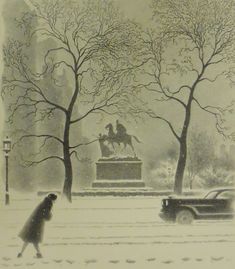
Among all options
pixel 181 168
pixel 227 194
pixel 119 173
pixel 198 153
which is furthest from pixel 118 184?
pixel 227 194

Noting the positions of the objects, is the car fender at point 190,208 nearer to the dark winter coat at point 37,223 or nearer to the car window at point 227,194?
the car window at point 227,194

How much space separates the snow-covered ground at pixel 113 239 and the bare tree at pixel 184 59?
0.42 m

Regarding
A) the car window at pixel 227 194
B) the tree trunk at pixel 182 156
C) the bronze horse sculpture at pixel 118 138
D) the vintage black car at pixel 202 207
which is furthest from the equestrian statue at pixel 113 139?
the car window at pixel 227 194

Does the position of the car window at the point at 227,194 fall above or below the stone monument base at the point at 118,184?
below

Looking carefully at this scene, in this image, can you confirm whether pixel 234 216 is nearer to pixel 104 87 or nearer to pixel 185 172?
pixel 185 172

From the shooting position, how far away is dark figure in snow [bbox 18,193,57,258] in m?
3.16

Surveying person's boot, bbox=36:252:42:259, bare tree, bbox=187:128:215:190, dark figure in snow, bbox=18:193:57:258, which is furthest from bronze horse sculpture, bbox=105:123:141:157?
person's boot, bbox=36:252:42:259

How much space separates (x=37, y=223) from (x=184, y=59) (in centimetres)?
113

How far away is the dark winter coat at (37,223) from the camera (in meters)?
3.16

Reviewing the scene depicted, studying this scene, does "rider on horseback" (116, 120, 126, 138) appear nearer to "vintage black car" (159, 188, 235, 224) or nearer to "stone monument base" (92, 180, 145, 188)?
"stone monument base" (92, 180, 145, 188)

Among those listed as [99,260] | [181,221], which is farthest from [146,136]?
[99,260]

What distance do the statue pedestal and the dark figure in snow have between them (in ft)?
0.82

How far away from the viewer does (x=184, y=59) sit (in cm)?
329

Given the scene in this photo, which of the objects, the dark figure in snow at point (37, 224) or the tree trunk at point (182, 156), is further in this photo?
the tree trunk at point (182, 156)
